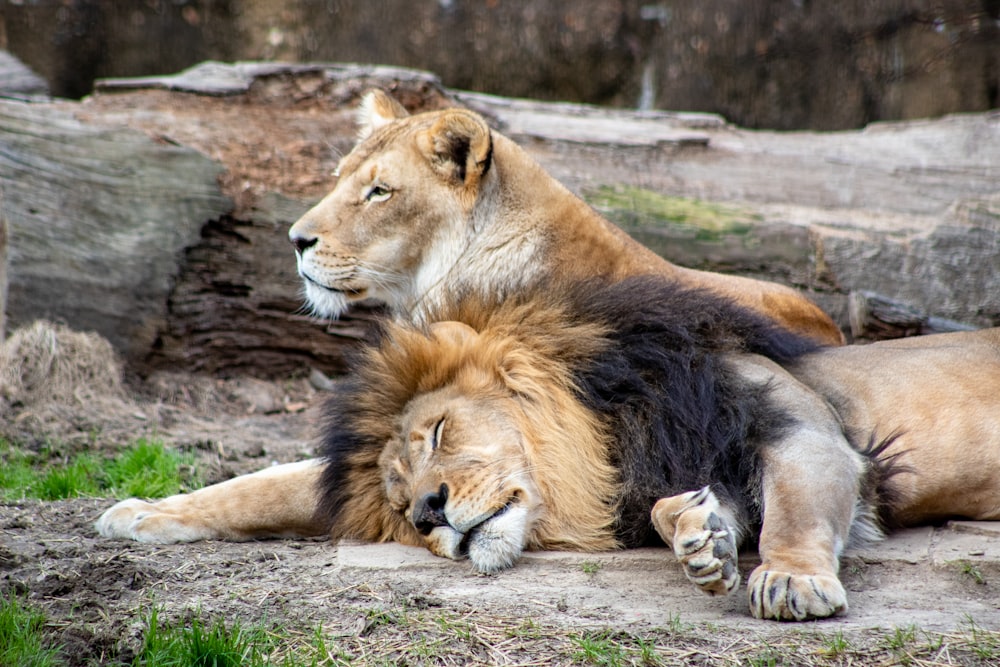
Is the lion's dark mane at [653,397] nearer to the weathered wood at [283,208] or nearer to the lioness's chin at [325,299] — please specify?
the lioness's chin at [325,299]

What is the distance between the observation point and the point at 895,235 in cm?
580

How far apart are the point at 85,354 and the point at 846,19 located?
7213mm

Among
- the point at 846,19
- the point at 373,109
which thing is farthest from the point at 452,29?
the point at 373,109

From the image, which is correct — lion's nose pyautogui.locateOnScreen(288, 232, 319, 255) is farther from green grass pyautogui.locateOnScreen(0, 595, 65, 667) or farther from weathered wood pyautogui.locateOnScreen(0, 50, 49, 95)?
weathered wood pyautogui.locateOnScreen(0, 50, 49, 95)

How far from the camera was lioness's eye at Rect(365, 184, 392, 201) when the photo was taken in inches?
187

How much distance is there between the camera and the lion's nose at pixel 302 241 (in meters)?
4.70

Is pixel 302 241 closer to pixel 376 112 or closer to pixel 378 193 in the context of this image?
pixel 378 193

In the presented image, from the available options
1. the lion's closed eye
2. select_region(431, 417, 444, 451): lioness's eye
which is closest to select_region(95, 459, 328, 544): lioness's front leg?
select_region(431, 417, 444, 451): lioness's eye

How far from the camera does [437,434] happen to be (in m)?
3.22

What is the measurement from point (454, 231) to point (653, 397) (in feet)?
5.47

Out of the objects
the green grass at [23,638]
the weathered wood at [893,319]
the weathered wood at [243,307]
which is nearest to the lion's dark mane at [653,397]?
the green grass at [23,638]

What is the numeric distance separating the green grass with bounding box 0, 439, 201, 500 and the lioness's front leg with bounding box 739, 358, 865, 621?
2415 millimetres

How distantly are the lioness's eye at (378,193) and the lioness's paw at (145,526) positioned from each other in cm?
174

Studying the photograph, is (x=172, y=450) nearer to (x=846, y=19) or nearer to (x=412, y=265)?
(x=412, y=265)
